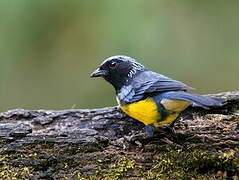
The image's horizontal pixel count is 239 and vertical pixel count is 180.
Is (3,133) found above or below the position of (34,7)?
below

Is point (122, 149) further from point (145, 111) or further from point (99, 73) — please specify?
point (99, 73)

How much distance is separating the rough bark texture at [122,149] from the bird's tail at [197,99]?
0.27 meters

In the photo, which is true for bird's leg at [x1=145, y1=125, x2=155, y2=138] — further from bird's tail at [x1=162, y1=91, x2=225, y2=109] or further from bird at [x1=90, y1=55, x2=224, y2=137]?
bird's tail at [x1=162, y1=91, x2=225, y2=109]

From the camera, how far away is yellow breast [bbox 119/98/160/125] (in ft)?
17.5

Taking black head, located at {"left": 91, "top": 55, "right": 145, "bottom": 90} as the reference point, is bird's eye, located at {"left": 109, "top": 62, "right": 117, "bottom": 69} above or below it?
above

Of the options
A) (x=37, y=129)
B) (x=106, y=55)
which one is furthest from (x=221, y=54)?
(x=37, y=129)

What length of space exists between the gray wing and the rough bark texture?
0.78 feet

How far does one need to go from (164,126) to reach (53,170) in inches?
35.0

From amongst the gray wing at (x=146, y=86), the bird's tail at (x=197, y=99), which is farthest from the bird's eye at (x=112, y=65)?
the bird's tail at (x=197, y=99)

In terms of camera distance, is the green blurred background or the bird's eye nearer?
the bird's eye

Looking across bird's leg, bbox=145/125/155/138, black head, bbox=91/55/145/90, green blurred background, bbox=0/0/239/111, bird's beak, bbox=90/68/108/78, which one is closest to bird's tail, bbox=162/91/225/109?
bird's leg, bbox=145/125/155/138

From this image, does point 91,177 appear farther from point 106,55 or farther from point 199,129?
point 106,55

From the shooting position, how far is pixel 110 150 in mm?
5207

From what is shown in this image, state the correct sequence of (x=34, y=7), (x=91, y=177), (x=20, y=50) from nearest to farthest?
(x=91, y=177) → (x=34, y=7) → (x=20, y=50)
